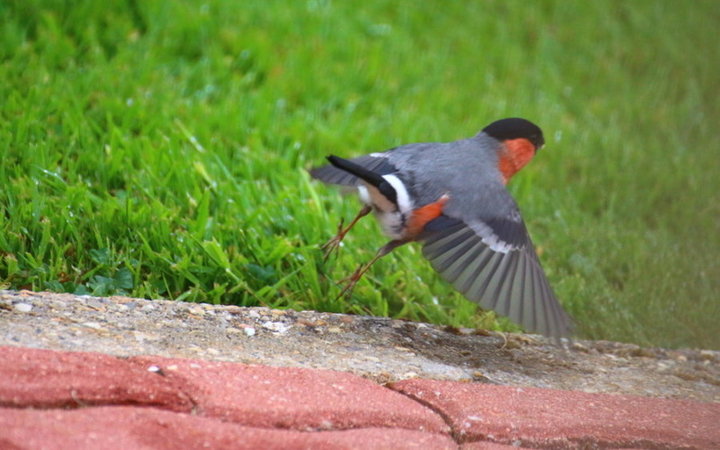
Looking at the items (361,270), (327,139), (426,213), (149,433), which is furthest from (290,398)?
(327,139)

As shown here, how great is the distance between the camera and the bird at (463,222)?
312cm

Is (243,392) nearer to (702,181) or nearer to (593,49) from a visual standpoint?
(702,181)

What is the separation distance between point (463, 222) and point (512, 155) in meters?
0.62

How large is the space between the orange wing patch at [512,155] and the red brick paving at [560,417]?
1.14 meters

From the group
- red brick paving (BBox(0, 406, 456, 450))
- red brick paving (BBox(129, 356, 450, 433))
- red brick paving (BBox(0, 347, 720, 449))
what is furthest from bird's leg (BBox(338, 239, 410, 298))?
red brick paving (BBox(0, 406, 456, 450))

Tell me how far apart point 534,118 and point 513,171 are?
213 cm

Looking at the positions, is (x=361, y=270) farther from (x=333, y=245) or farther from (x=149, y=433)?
(x=149, y=433)

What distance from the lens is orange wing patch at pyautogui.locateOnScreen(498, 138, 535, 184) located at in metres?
3.76

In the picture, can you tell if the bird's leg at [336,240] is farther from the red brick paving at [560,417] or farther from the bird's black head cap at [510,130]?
the red brick paving at [560,417]

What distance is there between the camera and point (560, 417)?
2615mm

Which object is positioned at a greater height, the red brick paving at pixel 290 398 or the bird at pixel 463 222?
the bird at pixel 463 222

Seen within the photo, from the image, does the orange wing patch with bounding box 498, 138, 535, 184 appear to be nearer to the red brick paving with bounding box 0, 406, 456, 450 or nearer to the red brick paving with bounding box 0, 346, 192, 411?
the red brick paving with bounding box 0, 406, 456, 450

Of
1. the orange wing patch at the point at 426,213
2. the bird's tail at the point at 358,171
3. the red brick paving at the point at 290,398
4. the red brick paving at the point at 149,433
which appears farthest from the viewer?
the orange wing patch at the point at 426,213

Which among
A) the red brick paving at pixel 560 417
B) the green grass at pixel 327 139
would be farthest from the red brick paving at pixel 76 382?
the green grass at pixel 327 139
